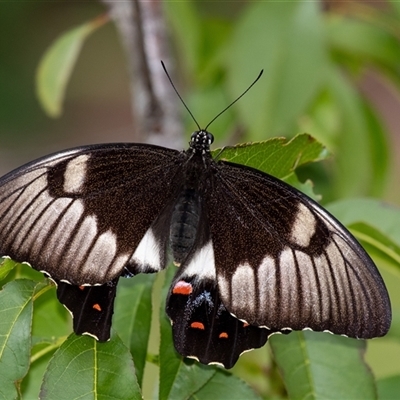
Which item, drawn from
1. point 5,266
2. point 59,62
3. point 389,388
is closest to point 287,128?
point 59,62

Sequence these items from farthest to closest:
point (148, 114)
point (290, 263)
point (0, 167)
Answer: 1. point (0, 167)
2. point (148, 114)
3. point (290, 263)

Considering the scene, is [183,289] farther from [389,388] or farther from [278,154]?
[389,388]

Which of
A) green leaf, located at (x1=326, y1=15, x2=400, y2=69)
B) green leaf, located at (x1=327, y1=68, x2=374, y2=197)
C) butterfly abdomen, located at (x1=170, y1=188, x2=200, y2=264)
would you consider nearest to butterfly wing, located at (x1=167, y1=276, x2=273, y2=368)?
butterfly abdomen, located at (x1=170, y1=188, x2=200, y2=264)

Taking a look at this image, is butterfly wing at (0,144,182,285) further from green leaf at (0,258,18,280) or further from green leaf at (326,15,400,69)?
green leaf at (326,15,400,69)

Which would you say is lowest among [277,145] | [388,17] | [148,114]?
[277,145]

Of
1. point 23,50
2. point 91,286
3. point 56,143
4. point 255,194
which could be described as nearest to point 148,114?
point 255,194

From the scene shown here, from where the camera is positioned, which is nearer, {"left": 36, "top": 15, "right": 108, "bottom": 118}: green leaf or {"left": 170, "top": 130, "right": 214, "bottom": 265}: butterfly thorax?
{"left": 170, "top": 130, "right": 214, "bottom": 265}: butterfly thorax

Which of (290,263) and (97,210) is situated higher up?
(97,210)

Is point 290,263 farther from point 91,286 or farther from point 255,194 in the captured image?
point 91,286
